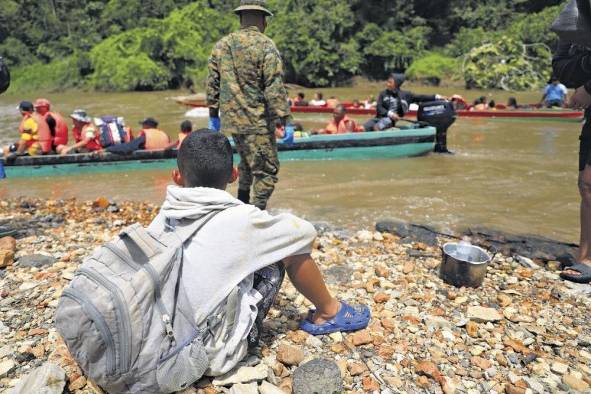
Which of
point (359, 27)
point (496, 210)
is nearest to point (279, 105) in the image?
point (496, 210)

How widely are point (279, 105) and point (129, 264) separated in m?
2.95

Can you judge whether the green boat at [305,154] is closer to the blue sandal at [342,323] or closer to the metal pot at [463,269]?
the metal pot at [463,269]

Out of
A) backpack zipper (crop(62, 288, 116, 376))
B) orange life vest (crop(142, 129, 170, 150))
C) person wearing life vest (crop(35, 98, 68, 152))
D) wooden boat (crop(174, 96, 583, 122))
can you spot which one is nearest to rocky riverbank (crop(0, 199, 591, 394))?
backpack zipper (crop(62, 288, 116, 376))

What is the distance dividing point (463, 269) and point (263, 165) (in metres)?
2.23

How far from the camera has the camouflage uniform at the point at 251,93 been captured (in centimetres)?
465

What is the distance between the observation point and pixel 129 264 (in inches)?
80.3

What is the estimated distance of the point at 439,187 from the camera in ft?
25.5

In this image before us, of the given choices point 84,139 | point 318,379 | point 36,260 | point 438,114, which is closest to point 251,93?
point 36,260

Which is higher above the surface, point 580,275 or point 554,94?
point 554,94

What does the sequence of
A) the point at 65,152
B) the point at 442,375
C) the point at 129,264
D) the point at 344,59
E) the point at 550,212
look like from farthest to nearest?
1. the point at 344,59
2. the point at 65,152
3. the point at 550,212
4. the point at 442,375
5. the point at 129,264

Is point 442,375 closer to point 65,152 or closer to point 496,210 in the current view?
point 496,210

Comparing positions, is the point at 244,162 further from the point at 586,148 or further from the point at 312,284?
the point at 586,148

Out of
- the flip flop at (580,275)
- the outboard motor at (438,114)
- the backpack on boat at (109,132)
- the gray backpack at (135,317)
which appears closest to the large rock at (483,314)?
the flip flop at (580,275)

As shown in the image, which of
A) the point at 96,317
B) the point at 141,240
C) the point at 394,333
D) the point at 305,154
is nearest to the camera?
the point at 96,317
